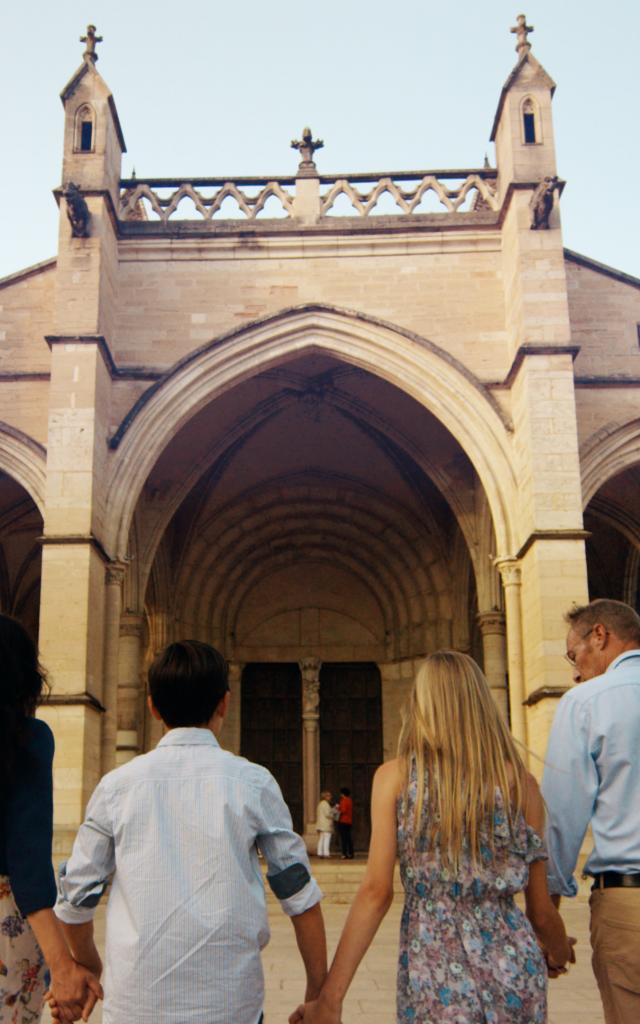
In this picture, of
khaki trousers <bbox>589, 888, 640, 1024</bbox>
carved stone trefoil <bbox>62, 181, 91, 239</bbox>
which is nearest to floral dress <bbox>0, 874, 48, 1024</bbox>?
khaki trousers <bbox>589, 888, 640, 1024</bbox>

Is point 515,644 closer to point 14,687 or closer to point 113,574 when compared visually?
point 113,574

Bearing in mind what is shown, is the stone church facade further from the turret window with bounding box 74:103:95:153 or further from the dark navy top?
the dark navy top

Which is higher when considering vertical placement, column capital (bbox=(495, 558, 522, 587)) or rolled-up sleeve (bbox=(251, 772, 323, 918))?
column capital (bbox=(495, 558, 522, 587))

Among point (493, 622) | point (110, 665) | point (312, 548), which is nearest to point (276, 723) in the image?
point (312, 548)

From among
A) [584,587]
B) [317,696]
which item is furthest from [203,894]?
[317,696]

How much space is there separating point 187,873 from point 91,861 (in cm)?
23

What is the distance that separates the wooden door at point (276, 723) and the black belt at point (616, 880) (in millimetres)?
15260

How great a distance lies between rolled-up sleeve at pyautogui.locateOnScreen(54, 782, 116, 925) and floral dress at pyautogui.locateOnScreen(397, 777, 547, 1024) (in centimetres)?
57

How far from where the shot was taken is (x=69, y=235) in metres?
12.8

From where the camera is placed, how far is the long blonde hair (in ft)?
7.27

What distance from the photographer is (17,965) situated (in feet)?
7.41

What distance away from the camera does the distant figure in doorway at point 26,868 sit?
2201mm

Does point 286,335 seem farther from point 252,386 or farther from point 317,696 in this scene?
point 317,696

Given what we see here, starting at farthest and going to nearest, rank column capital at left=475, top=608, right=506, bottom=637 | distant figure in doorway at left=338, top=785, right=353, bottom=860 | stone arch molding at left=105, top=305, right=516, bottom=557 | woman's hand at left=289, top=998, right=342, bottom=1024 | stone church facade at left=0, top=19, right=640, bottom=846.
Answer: column capital at left=475, top=608, right=506, bottom=637 < distant figure in doorway at left=338, top=785, right=353, bottom=860 < stone arch molding at left=105, top=305, right=516, bottom=557 < stone church facade at left=0, top=19, right=640, bottom=846 < woman's hand at left=289, top=998, right=342, bottom=1024
